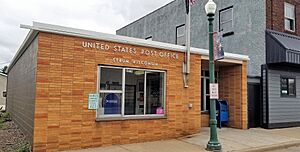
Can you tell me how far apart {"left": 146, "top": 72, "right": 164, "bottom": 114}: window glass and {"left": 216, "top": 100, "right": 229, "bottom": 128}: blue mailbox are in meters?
4.41

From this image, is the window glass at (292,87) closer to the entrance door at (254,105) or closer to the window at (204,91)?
the entrance door at (254,105)

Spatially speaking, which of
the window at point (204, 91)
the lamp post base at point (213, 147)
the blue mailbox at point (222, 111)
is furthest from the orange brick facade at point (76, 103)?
the window at point (204, 91)

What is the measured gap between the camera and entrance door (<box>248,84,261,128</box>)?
14.6 metres

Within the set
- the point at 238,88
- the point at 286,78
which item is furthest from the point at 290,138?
the point at 286,78

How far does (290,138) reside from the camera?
1188cm

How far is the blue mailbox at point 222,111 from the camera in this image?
14.1 meters

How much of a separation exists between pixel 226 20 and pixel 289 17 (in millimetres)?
3539

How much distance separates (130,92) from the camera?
33.3 ft

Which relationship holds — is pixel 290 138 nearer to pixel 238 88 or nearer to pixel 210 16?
pixel 238 88

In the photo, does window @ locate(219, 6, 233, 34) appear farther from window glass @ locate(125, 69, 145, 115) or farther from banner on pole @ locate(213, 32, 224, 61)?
window glass @ locate(125, 69, 145, 115)

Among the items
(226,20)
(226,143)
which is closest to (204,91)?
(226,143)

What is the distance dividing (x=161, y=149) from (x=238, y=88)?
6.63 meters

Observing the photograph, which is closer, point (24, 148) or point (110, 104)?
point (24, 148)

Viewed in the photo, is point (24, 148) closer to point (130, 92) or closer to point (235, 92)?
point (130, 92)
